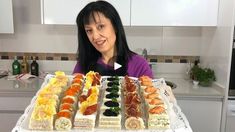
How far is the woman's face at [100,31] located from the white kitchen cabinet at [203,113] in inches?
34.5

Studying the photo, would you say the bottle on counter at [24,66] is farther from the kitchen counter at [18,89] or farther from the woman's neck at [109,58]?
the woman's neck at [109,58]

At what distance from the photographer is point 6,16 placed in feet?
7.07

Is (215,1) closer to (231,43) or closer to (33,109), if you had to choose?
(231,43)

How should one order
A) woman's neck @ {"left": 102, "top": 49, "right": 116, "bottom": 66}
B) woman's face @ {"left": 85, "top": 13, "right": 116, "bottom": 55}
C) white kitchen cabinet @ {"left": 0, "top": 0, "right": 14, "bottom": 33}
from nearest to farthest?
woman's face @ {"left": 85, "top": 13, "right": 116, "bottom": 55} < woman's neck @ {"left": 102, "top": 49, "right": 116, "bottom": 66} < white kitchen cabinet @ {"left": 0, "top": 0, "right": 14, "bottom": 33}

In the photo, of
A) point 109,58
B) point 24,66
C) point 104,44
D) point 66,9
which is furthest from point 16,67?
point 104,44

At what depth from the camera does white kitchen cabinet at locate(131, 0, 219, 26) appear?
2020 millimetres

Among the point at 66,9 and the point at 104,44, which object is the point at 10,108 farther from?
the point at 104,44

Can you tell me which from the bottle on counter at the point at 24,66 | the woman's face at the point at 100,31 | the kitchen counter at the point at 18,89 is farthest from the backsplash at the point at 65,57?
the woman's face at the point at 100,31

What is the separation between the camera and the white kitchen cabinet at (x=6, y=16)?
2.14 metres

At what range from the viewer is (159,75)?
2459mm

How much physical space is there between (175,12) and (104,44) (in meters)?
0.85

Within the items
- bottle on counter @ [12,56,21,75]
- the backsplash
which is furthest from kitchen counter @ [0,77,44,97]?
the backsplash

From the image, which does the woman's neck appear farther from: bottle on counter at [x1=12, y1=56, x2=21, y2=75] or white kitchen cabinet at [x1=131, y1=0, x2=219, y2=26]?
bottle on counter at [x1=12, y1=56, x2=21, y2=75]

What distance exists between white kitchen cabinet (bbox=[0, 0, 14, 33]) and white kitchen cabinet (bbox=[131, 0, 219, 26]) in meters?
0.93
